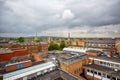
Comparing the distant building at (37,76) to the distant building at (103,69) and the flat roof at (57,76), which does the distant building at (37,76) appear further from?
the distant building at (103,69)

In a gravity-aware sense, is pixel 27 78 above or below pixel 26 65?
below

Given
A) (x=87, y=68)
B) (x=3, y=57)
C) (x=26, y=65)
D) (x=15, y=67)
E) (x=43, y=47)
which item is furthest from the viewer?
(x=43, y=47)

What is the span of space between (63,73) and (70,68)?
4161 mm

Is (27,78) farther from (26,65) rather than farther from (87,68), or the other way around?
(87,68)

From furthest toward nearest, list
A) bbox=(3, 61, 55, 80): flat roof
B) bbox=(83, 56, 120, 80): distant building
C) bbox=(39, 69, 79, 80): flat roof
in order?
1. bbox=(83, 56, 120, 80): distant building
2. bbox=(39, 69, 79, 80): flat roof
3. bbox=(3, 61, 55, 80): flat roof

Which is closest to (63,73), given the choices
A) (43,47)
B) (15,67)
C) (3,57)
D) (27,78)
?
(27,78)

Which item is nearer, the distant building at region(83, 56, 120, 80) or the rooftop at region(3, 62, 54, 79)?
the rooftop at region(3, 62, 54, 79)

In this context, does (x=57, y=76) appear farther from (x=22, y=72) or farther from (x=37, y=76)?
(x=22, y=72)

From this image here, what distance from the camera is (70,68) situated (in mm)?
20781

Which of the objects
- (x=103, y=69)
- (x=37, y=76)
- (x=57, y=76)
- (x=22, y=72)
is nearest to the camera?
(x=57, y=76)

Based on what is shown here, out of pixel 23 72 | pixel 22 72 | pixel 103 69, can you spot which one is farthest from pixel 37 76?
pixel 103 69

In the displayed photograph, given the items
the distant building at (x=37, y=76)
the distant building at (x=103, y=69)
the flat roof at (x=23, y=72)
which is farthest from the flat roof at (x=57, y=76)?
the distant building at (x=103, y=69)

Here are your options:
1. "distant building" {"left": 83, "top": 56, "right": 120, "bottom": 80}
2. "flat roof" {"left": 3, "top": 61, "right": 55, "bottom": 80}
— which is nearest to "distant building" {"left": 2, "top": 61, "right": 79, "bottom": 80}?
"flat roof" {"left": 3, "top": 61, "right": 55, "bottom": 80}

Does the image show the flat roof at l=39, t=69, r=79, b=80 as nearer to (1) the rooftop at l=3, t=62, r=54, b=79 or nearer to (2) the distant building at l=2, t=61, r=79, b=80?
(2) the distant building at l=2, t=61, r=79, b=80
